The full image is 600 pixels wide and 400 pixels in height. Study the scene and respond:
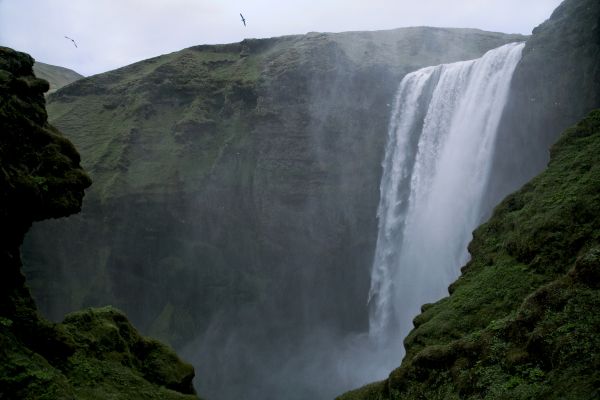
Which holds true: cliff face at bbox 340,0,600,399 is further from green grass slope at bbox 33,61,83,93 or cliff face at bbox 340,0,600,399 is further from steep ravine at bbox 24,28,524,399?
green grass slope at bbox 33,61,83,93

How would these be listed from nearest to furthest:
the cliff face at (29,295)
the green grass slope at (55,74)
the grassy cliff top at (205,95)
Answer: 1. the cliff face at (29,295)
2. the grassy cliff top at (205,95)
3. the green grass slope at (55,74)

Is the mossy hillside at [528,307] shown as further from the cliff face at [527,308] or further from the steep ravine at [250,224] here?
the steep ravine at [250,224]

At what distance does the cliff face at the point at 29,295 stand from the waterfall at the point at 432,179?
20051mm

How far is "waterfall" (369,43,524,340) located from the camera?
27219mm

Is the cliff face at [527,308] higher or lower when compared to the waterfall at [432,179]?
lower

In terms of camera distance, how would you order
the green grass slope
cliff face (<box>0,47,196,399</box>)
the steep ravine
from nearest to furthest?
cliff face (<box>0,47,196,399</box>) → the steep ravine → the green grass slope

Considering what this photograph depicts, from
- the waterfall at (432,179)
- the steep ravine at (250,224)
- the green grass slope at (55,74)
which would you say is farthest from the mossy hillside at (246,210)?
the green grass slope at (55,74)

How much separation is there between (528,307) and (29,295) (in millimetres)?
10734

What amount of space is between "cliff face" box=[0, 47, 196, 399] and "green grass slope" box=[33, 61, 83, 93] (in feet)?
268

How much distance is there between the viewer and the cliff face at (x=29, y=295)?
9172 millimetres

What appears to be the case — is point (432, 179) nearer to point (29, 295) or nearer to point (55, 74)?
point (29, 295)

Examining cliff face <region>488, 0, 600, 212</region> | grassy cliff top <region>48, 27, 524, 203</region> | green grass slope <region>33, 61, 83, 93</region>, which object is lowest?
cliff face <region>488, 0, 600, 212</region>

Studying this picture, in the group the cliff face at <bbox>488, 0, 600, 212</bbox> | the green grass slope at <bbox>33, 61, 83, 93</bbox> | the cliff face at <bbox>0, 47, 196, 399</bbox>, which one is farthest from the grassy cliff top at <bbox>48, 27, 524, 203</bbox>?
the green grass slope at <bbox>33, 61, 83, 93</bbox>

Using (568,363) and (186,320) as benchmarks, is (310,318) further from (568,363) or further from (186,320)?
(568,363)
